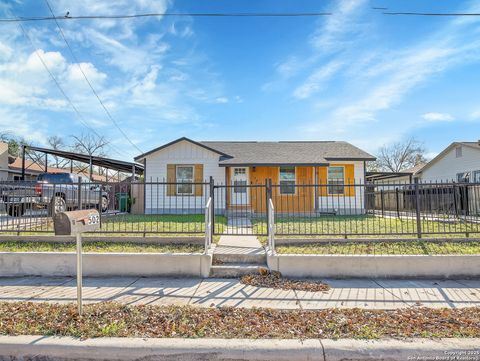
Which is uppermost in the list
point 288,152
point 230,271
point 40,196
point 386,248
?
point 288,152

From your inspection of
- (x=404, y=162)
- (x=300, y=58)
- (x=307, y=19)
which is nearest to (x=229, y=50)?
(x=300, y=58)

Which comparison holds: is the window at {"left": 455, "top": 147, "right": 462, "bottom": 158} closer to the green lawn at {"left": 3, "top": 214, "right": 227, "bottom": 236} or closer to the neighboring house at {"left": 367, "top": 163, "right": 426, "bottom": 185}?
the neighboring house at {"left": 367, "top": 163, "right": 426, "bottom": 185}

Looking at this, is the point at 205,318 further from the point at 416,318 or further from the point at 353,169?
the point at 353,169

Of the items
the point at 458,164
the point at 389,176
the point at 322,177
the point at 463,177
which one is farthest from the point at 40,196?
the point at 458,164

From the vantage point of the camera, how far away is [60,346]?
10.7 feet

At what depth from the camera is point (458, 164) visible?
2152 centimetres

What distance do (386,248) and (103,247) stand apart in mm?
6313

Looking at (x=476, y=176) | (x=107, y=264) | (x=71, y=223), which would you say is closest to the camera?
(x=71, y=223)

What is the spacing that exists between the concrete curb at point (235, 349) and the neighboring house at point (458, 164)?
17.1 meters

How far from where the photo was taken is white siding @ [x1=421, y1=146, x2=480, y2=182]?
1979cm

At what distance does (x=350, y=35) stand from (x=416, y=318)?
26.3 ft

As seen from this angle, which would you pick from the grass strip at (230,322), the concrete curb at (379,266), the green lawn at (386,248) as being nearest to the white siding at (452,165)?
the green lawn at (386,248)

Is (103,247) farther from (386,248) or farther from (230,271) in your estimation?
(386,248)

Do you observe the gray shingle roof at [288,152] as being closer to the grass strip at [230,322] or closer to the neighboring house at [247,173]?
the neighboring house at [247,173]
